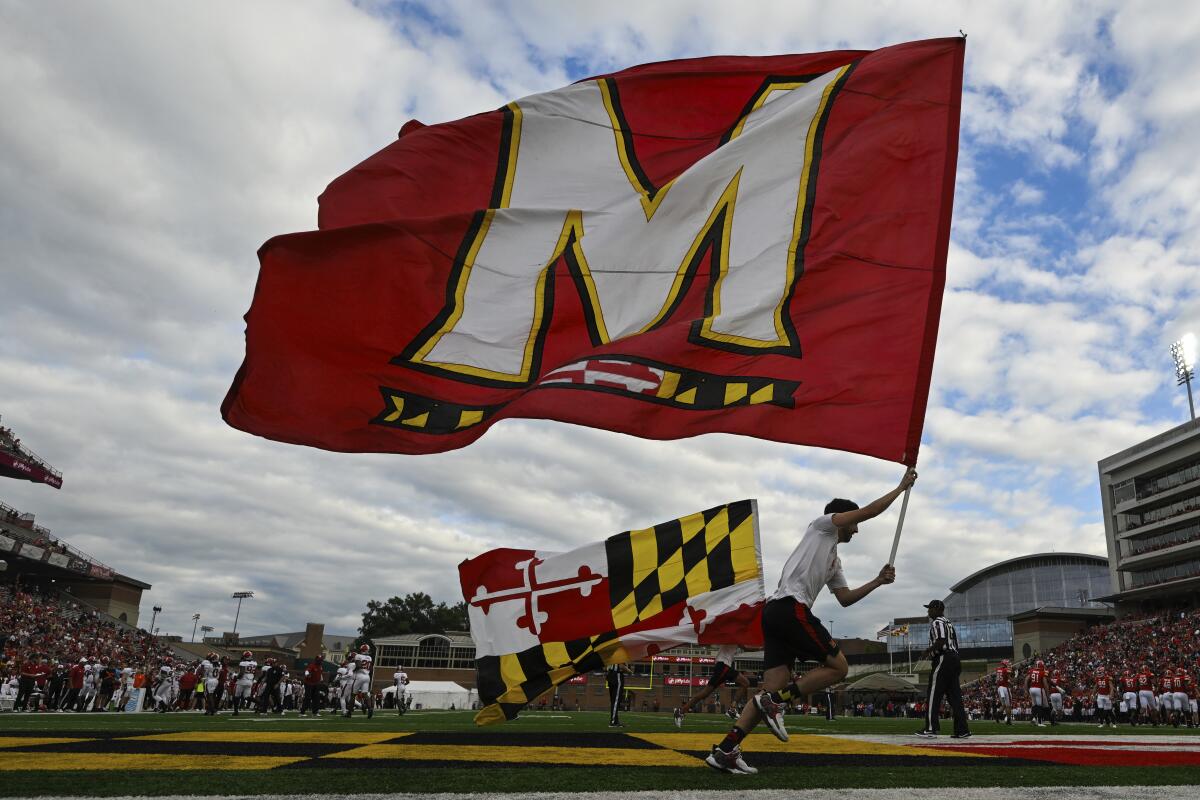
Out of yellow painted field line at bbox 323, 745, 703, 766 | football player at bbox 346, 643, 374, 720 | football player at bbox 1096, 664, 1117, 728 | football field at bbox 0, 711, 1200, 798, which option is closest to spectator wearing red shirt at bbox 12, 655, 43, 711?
football player at bbox 346, 643, 374, 720

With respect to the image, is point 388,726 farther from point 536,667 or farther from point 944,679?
point 944,679

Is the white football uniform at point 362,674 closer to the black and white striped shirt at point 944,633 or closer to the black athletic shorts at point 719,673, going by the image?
the black athletic shorts at point 719,673

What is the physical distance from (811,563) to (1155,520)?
71346mm

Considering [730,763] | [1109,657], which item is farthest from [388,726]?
[1109,657]

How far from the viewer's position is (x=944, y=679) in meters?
9.94

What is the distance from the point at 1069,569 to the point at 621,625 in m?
117

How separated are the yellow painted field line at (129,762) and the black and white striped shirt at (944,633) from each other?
796cm

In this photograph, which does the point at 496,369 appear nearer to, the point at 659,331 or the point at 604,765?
the point at 659,331

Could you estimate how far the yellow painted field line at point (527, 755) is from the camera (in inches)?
216

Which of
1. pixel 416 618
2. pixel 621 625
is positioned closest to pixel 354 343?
pixel 621 625

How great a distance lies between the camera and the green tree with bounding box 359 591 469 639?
98.9 metres

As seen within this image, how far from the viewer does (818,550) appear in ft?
17.7

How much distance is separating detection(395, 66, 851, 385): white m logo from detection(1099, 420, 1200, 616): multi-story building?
61.3m

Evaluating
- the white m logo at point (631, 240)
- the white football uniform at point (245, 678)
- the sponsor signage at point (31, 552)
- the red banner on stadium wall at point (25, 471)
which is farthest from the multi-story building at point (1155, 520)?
the red banner on stadium wall at point (25, 471)
